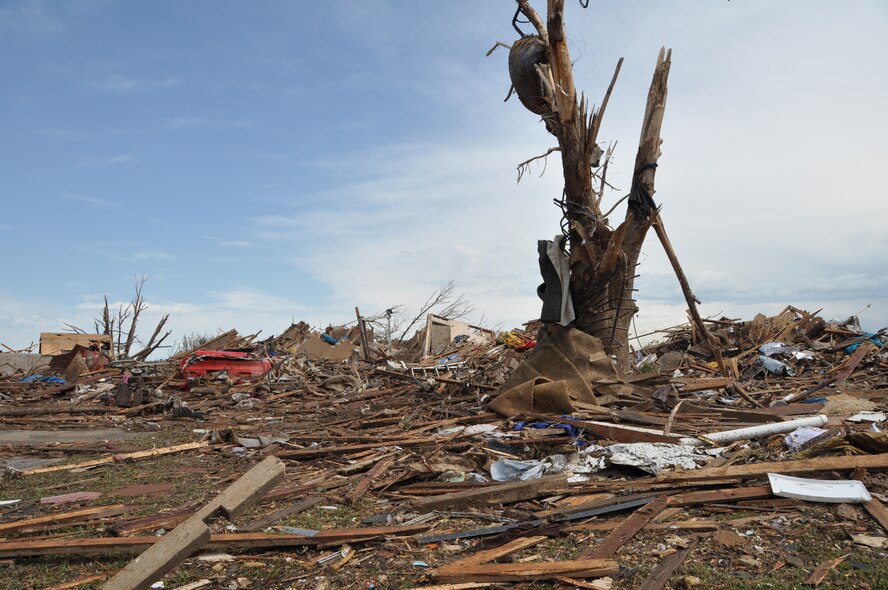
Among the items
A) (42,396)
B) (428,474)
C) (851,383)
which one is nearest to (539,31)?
(851,383)

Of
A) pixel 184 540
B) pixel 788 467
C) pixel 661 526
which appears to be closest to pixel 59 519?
pixel 184 540

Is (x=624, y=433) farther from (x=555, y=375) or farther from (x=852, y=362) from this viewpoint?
(x=852, y=362)

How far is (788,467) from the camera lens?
5.01 metres

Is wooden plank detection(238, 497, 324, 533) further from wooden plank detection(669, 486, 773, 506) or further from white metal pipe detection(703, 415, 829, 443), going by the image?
white metal pipe detection(703, 415, 829, 443)

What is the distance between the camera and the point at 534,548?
13.5 ft

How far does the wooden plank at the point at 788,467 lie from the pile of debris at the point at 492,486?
19mm

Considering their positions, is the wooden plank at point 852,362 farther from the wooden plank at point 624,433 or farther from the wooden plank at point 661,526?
the wooden plank at point 661,526

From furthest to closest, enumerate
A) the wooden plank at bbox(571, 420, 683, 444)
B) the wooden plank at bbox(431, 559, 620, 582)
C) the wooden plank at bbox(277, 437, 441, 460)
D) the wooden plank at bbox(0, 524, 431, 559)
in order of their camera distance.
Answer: the wooden plank at bbox(277, 437, 441, 460)
the wooden plank at bbox(571, 420, 683, 444)
the wooden plank at bbox(0, 524, 431, 559)
the wooden plank at bbox(431, 559, 620, 582)

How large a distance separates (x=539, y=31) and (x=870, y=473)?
8.85 metres

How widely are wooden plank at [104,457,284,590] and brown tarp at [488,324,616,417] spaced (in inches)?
141

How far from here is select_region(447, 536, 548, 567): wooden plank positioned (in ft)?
12.7

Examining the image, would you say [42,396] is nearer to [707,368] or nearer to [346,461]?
[346,461]

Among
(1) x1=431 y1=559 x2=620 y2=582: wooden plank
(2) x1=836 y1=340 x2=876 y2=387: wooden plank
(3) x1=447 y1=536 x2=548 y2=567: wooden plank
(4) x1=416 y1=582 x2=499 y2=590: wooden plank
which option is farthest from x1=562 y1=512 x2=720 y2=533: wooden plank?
(2) x1=836 y1=340 x2=876 y2=387: wooden plank

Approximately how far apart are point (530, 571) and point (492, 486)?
59.5 inches
